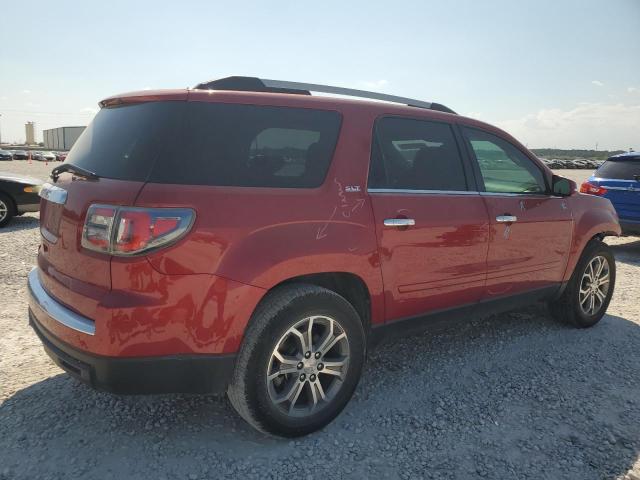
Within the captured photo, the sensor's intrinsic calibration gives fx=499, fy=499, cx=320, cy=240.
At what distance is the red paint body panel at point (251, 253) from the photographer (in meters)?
2.15

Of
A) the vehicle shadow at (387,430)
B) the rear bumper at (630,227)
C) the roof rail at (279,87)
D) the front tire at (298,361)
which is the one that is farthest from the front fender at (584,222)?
the rear bumper at (630,227)

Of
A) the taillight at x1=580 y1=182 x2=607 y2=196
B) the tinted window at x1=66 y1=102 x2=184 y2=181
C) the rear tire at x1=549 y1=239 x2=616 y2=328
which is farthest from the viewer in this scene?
the taillight at x1=580 y1=182 x2=607 y2=196

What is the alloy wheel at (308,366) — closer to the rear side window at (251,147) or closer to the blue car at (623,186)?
the rear side window at (251,147)

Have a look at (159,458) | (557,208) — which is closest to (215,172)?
(159,458)

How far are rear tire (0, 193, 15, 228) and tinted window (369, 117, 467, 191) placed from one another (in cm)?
792

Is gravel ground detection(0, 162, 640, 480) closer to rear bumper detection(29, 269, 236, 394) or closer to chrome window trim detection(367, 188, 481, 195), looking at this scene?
rear bumper detection(29, 269, 236, 394)

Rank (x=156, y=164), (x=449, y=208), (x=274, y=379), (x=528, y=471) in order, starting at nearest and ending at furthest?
(x=156, y=164), (x=528, y=471), (x=274, y=379), (x=449, y=208)

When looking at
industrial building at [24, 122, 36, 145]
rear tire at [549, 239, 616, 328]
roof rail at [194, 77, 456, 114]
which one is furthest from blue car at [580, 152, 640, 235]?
industrial building at [24, 122, 36, 145]

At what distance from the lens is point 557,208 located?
4.04m

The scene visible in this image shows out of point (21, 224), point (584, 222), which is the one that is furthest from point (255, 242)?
point (21, 224)

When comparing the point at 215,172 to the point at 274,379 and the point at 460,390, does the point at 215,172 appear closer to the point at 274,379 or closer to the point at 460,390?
the point at 274,379

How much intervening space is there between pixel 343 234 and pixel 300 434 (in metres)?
1.08

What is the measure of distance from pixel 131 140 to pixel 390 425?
2.04m

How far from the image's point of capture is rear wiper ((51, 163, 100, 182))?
2375 millimetres
